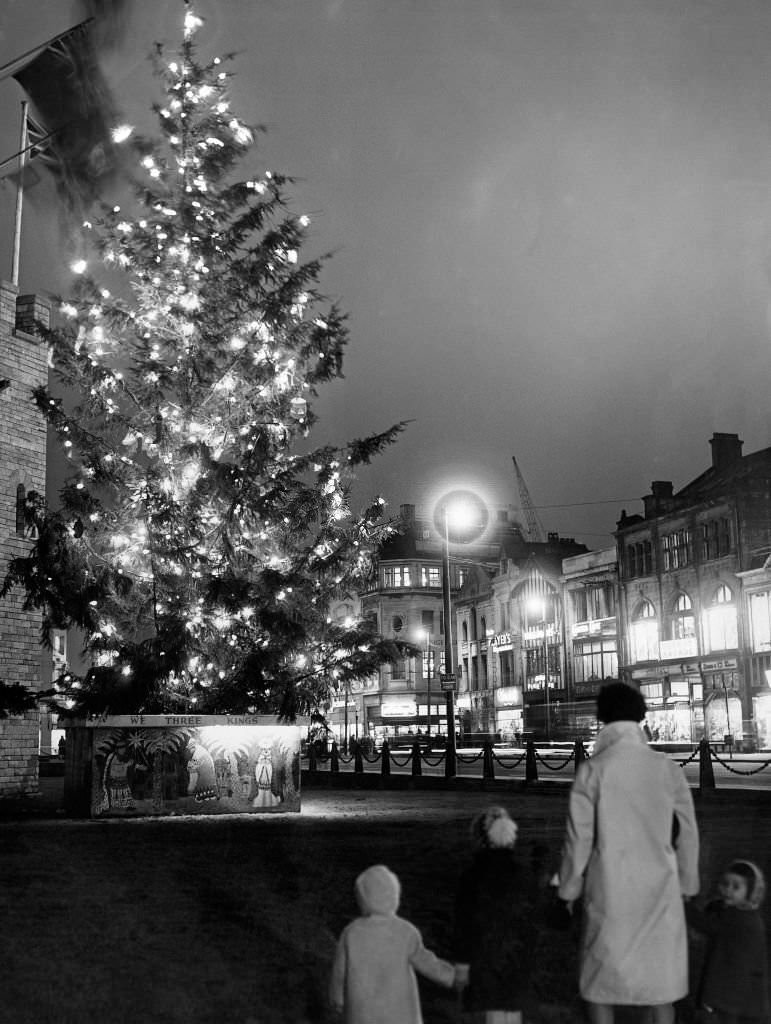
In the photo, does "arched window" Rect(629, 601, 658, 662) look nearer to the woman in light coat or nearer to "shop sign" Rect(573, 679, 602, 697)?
"shop sign" Rect(573, 679, 602, 697)

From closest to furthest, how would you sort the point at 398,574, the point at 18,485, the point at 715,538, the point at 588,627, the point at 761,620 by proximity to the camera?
the point at 18,485
the point at 761,620
the point at 715,538
the point at 588,627
the point at 398,574

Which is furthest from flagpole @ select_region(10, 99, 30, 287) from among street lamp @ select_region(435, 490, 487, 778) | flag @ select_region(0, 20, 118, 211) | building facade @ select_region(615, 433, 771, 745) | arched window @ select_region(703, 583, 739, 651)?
arched window @ select_region(703, 583, 739, 651)

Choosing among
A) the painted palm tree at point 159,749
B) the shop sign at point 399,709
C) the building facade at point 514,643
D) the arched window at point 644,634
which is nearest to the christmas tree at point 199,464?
the painted palm tree at point 159,749

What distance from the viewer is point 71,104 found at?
24.4 metres

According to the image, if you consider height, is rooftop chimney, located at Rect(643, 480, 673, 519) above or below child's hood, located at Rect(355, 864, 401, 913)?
above

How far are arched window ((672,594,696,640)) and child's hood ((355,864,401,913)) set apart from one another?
64037 mm

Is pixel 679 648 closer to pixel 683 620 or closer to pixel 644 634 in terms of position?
pixel 683 620

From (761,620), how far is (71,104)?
46758 millimetres

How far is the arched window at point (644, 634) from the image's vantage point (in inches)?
2744

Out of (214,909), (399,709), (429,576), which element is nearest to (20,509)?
(214,909)

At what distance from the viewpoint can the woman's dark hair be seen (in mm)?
4727

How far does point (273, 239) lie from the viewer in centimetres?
2188

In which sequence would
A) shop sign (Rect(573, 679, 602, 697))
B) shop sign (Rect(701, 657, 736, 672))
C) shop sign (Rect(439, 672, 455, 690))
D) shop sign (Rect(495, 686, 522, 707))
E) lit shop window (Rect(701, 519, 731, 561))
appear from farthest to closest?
shop sign (Rect(495, 686, 522, 707)) → shop sign (Rect(573, 679, 602, 697)) → lit shop window (Rect(701, 519, 731, 561)) → shop sign (Rect(701, 657, 736, 672)) → shop sign (Rect(439, 672, 455, 690))

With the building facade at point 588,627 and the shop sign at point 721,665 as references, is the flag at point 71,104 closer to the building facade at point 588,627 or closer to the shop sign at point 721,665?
the shop sign at point 721,665
